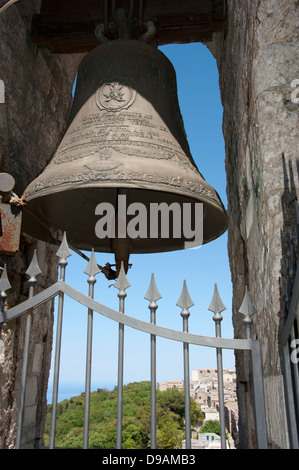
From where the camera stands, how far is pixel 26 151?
279 centimetres

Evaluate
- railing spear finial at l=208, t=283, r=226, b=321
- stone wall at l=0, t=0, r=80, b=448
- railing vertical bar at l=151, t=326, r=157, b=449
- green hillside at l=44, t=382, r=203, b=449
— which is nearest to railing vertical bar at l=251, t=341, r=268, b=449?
railing spear finial at l=208, t=283, r=226, b=321

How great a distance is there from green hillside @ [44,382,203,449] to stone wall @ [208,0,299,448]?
17334 mm

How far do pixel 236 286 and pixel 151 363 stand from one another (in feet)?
4.70

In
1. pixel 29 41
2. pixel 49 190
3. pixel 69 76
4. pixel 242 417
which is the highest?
pixel 69 76

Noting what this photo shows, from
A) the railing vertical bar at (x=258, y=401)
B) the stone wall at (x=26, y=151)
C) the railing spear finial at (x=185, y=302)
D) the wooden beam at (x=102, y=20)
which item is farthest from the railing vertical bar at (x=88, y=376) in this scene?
the wooden beam at (x=102, y=20)

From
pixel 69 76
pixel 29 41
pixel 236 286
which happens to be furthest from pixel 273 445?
pixel 69 76

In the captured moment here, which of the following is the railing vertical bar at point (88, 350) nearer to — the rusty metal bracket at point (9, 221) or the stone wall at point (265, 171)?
the stone wall at point (265, 171)

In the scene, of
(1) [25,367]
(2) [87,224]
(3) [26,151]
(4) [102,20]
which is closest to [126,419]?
(2) [87,224]

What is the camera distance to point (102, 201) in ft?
9.33

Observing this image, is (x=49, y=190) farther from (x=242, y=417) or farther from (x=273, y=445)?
(x=242, y=417)

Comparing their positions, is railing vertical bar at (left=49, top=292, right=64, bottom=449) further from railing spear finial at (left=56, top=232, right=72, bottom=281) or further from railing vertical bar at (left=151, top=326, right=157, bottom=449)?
railing vertical bar at (left=151, top=326, right=157, bottom=449)

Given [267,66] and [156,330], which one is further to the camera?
[267,66]

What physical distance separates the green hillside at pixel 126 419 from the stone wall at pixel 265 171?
682 inches

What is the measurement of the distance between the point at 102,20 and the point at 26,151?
103 cm
